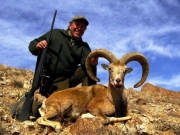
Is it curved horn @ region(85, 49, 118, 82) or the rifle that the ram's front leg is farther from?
curved horn @ region(85, 49, 118, 82)

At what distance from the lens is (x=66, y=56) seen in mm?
9273

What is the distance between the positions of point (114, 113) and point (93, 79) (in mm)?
1362

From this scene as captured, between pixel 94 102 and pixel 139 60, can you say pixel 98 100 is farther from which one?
pixel 139 60

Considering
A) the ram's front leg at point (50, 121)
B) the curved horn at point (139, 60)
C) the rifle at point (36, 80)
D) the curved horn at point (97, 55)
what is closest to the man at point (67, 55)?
the rifle at point (36, 80)

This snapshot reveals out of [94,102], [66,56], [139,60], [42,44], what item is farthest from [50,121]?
[139,60]

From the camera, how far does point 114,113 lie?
7.78 metres

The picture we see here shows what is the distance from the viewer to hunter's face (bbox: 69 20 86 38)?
927 cm

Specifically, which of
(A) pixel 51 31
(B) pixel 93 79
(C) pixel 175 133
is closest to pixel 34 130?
(B) pixel 93 79

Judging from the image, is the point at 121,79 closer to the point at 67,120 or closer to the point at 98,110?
the point at 98,110

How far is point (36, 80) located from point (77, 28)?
2160 millimetres

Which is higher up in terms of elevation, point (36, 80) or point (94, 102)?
point (36, 80)

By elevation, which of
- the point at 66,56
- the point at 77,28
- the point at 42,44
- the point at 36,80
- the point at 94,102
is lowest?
the point at 94,102

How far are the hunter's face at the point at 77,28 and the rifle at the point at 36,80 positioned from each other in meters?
0.69

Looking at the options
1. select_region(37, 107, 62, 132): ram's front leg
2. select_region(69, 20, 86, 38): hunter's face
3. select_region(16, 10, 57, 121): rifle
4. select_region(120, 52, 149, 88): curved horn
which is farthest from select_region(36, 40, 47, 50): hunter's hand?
select_region(120, 52, 149, 88): curved horn
